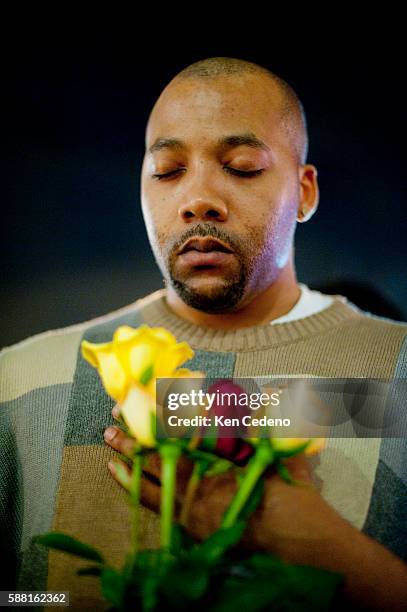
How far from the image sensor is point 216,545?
0.42 m

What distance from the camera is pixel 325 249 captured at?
99cm

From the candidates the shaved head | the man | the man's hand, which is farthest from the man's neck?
the man's hand

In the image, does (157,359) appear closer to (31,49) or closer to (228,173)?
(228,173)

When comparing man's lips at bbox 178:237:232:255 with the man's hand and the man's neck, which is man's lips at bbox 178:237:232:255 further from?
the man's hand

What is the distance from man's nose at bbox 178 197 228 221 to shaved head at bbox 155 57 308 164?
0.20m

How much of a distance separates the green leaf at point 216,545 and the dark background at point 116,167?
1.99ft

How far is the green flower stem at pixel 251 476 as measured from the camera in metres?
0.44

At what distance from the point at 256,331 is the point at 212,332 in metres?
0.07

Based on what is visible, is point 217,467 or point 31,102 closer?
point 217,467

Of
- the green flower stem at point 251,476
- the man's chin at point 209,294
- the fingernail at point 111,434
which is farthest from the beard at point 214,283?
→ the green flower stem at point 251,476

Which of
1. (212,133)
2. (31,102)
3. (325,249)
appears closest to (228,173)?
(212,133)

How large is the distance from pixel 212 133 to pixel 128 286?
0.34 m

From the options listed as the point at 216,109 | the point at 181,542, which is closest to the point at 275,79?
the point at 216,109

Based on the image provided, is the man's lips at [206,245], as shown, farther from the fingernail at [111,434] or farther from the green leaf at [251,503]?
the green leaf at [251,503]
